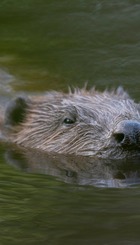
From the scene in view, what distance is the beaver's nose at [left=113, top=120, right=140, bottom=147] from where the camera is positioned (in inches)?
276

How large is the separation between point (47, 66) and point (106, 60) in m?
0.69

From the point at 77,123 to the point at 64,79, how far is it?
2431mm

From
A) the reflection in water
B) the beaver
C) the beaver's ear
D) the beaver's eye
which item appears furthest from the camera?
the beaver's ear

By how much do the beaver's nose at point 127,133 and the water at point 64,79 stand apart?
1.59 feet

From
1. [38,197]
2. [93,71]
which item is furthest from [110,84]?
[38,197]

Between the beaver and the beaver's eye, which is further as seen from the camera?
the beaver's eye

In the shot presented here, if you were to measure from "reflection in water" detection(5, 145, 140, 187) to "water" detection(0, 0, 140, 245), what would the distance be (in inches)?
1.5

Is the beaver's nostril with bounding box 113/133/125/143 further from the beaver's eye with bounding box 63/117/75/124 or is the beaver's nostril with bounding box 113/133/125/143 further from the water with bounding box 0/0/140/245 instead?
the beaver's eye with bounding box 63/117/75/124

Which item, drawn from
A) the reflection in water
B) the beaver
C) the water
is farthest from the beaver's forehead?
the water

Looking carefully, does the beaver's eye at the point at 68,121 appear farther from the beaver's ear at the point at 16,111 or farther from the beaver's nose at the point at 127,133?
the beaver's nose at the point at 127,133

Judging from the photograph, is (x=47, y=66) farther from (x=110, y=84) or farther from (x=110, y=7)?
(x=110, y=7)

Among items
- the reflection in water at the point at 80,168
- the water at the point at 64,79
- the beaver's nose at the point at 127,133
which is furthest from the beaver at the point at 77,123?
the water at the point at 64,79

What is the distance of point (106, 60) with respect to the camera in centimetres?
1104

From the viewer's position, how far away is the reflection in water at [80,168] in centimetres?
651
